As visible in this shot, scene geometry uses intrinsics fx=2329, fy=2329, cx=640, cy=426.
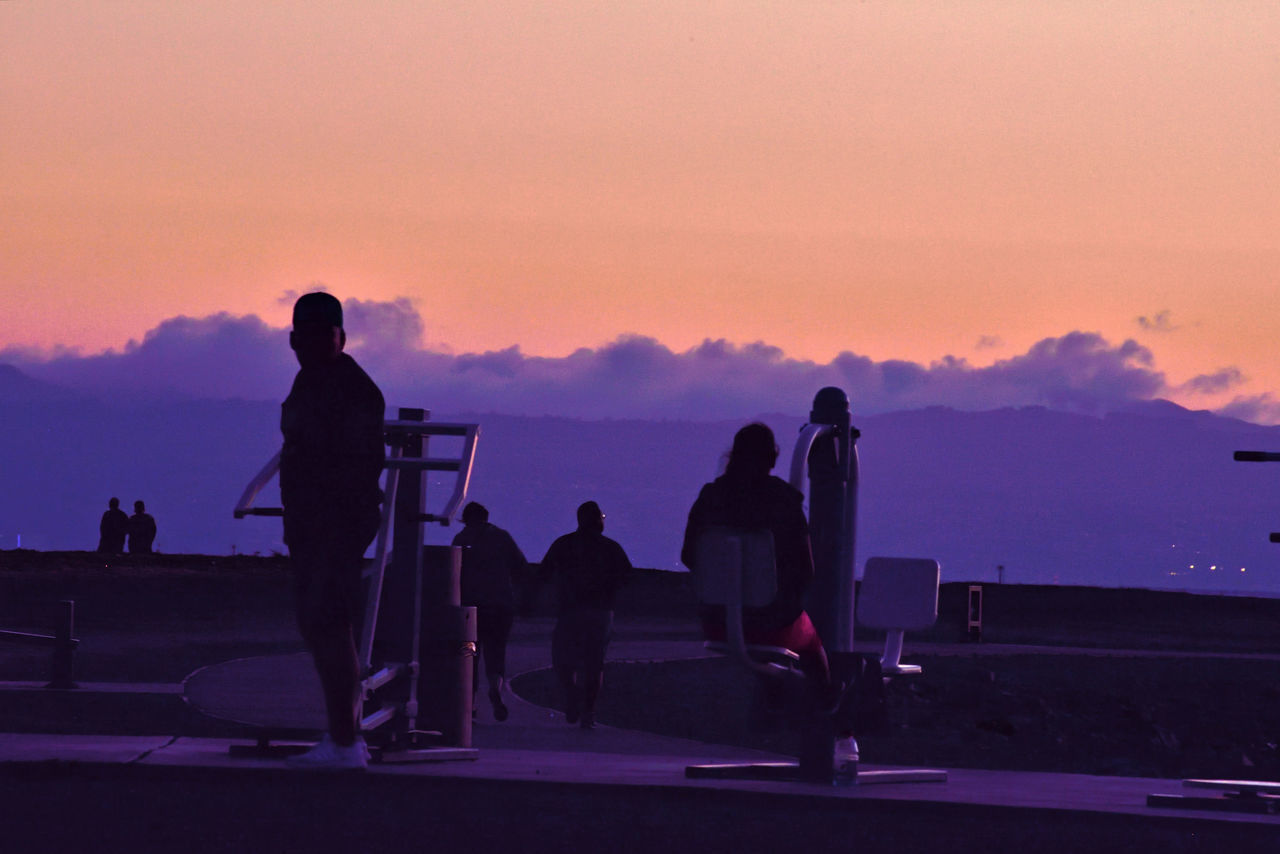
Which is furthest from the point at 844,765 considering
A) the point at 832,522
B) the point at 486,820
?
the point at 486,820

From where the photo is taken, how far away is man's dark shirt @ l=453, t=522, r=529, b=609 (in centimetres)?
1736

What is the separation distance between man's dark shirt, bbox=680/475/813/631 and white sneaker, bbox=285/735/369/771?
1720 mm

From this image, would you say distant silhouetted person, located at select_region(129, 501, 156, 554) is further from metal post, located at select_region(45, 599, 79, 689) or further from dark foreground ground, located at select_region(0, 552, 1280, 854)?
metal post, located at select_region(45, 599, 79, 689)

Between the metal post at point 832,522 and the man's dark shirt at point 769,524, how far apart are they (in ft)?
2.02

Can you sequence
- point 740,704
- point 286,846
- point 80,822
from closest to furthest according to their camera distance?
point 286,846 < point 80,822 < point 740,704

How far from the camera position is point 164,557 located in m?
41.5

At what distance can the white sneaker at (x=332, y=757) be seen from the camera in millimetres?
10617

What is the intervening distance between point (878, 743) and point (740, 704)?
3.09 meters

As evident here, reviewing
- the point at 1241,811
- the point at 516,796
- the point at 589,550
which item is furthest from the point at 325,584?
the point at 589,550

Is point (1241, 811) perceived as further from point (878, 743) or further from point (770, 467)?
point (878, 743)

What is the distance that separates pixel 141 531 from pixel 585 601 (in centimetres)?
2713

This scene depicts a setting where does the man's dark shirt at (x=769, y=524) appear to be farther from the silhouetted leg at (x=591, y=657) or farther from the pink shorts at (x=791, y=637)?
the silhouetted leg at (x=591, y=657)

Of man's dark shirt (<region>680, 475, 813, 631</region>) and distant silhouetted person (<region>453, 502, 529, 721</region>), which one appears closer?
man's dark shirt (<region>680, 475, 813, 631</region>)

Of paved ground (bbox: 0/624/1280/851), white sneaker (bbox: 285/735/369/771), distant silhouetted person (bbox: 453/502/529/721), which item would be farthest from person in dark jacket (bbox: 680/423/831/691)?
distant silhouetted person (bbox: 453/502/529/721)
